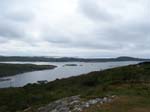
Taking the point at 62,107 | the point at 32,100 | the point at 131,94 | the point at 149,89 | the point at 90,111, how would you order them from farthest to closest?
the point at 32,100 < the point at 149,89 < the point at 131,94 < the point at 62,107 < the point at 90,111

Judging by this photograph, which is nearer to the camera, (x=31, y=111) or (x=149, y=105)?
(x=149, y=105)

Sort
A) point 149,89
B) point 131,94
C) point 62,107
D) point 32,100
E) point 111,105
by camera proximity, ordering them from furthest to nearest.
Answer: point 32,100
point 149,89
point 131,94
point 62,107
point 111,105

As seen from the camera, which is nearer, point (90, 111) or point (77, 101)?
point (90, 111)

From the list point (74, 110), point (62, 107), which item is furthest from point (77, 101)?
point (74, 110)

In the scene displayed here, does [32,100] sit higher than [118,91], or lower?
lower

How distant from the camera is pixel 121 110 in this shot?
25.0 metres

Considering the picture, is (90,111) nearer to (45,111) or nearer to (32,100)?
(45,111)

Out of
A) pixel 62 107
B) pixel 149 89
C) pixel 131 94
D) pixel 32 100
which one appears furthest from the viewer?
pixel 32 100

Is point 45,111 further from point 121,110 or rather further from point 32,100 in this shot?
point 32,100

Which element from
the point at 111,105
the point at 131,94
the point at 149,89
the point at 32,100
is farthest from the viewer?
the point at 32,100

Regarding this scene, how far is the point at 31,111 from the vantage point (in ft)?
108

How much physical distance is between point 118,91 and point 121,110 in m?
8.49

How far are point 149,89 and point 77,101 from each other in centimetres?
847

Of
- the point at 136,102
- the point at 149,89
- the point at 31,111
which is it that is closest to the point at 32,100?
the point at 31,111
